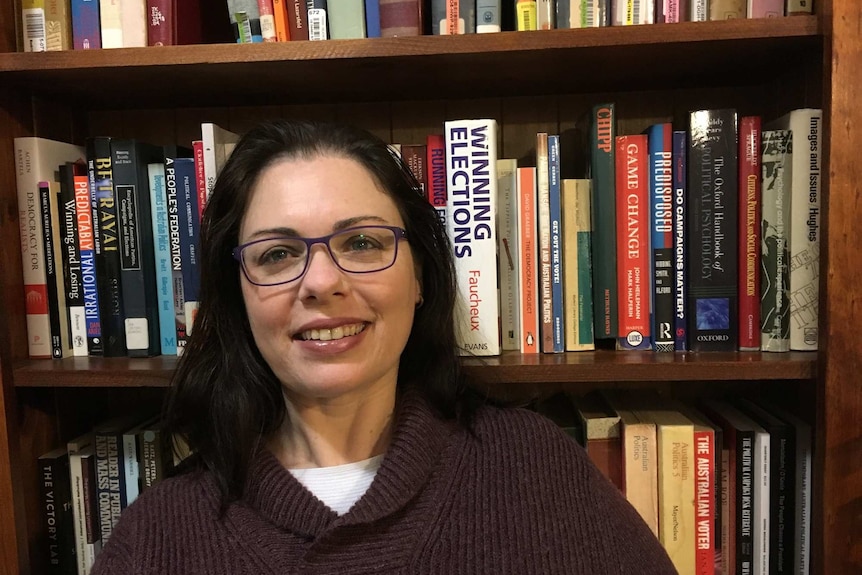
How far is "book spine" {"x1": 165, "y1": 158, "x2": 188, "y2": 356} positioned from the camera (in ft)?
3.32

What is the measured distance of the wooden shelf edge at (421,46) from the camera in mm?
868

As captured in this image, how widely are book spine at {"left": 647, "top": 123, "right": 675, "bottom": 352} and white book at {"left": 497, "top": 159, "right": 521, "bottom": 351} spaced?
0.67ft

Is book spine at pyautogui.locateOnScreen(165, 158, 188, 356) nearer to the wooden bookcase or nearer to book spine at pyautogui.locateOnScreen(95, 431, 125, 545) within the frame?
the wooden bookcase

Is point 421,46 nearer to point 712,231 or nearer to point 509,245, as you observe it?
point 509,245

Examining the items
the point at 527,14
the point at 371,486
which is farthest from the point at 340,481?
the point at 527,14

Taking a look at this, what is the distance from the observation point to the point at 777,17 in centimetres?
88

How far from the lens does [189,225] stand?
3.31 ft

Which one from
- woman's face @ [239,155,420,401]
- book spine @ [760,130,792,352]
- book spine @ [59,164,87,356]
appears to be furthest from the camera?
book spine @ [59,164,87,356]

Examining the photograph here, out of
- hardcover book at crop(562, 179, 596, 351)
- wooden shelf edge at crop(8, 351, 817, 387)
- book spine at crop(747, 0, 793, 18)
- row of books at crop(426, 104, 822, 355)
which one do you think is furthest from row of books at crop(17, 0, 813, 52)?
wooden shelf edge at crop(8, 351, 817, 387)

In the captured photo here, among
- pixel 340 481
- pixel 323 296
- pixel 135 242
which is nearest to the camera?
pixel 323 296

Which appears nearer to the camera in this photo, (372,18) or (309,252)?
(309,252)

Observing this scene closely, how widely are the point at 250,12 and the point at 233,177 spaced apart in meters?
0.28

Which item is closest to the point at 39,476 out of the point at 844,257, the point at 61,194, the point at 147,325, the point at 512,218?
the point at 147,325

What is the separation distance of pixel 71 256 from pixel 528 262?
0.74 meters
